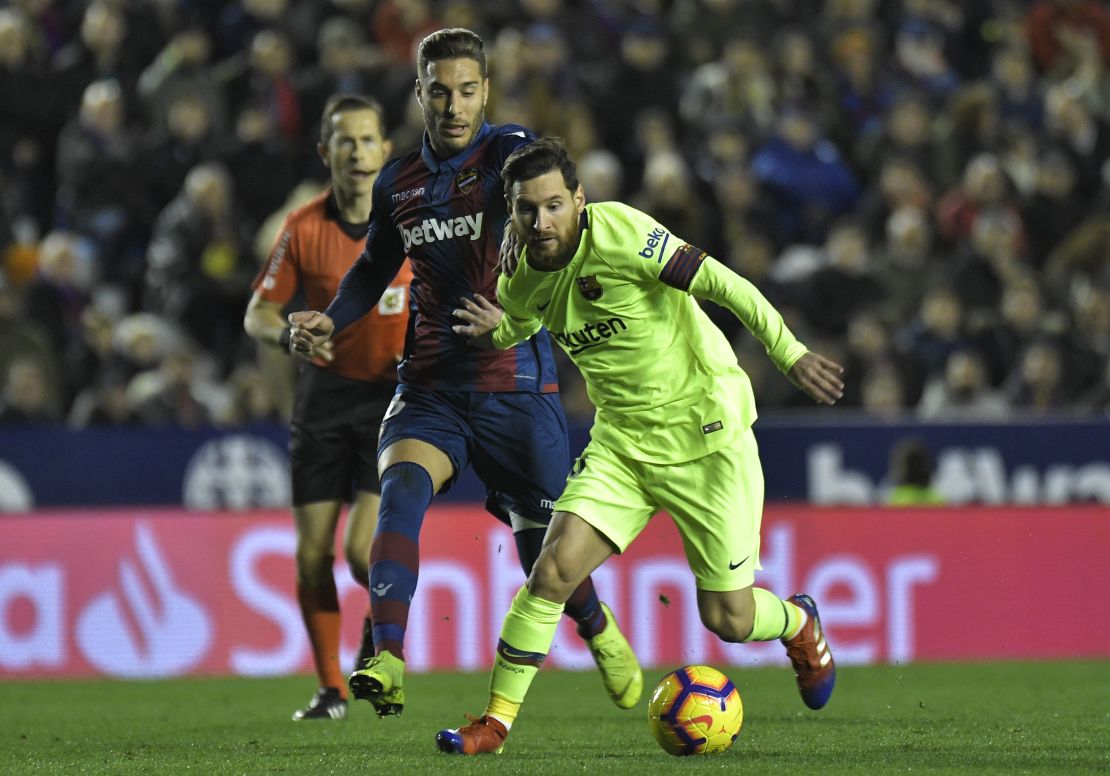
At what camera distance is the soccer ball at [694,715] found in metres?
6.64

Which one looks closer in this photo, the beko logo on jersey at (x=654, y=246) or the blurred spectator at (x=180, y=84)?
the beko logo on jersey at (x=654, y=246)

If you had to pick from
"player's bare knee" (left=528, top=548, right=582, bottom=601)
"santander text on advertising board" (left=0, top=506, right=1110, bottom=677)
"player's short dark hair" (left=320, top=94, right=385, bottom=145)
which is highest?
"player's short dark hair" (left=320, top=94, right=385, bottom=145)

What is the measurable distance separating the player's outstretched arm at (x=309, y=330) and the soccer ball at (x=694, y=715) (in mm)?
1840

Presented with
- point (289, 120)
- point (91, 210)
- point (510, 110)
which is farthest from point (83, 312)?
point (510, 110)

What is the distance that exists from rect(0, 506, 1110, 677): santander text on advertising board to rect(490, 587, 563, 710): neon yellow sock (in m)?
4.84

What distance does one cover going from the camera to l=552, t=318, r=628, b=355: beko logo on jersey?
6.82 metres

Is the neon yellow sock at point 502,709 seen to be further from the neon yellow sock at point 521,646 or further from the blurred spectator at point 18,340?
the blurred spectator at point 18,340

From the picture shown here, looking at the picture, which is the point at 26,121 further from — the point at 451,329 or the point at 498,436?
the point at 498,436

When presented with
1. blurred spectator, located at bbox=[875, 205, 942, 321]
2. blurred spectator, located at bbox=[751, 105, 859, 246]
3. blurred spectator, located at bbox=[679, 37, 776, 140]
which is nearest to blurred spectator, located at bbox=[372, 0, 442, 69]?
blurred spectator, located at bbox=[679, 37, 776, 140]

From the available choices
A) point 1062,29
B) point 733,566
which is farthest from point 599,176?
point 733,566

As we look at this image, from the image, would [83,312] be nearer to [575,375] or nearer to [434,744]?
[575,375]

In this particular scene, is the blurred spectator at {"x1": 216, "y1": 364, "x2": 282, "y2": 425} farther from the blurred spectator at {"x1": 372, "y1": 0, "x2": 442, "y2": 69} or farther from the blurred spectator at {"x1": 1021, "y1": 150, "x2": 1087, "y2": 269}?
the blurred spectator at {"x1": 1021, "y1": 150, "x2": 1087, "y2": 269}

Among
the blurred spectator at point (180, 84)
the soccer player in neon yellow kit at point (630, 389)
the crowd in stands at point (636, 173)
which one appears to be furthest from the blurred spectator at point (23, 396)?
the soccer player in neon yellow kit at point (630, 389)

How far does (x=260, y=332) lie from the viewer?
8.60m
